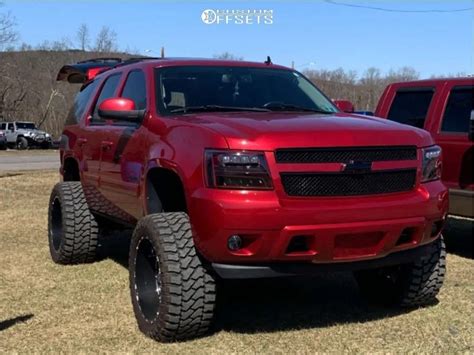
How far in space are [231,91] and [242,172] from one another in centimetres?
142

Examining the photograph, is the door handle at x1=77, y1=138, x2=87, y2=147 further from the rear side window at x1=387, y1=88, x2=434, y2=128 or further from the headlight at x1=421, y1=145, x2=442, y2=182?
the rear side window at x1=387, y1=88, x2=434, y2=128

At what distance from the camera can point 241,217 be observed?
3.59 meters

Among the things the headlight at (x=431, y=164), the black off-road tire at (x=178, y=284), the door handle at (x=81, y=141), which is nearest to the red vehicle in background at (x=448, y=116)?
the headlight at (x=431, y=164)

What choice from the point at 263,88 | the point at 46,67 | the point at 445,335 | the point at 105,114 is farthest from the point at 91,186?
Result: the point at 46,67

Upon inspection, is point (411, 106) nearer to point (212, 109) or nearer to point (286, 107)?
point (286, 107)

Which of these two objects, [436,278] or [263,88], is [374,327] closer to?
[436,278]

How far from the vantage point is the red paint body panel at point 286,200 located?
3.62m

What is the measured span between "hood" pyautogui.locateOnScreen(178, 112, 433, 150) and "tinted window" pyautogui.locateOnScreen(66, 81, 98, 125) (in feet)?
8.08

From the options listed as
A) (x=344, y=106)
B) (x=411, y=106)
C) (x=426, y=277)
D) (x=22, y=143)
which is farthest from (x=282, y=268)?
(x=22, y=143)

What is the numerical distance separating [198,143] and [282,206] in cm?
65

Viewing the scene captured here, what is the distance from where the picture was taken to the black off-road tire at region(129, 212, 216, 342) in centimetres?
390

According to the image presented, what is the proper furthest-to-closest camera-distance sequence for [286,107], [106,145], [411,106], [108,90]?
1. [411,106]
2. [108,90]
3. [106,145]
4. [286,107]

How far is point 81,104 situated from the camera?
679 cm

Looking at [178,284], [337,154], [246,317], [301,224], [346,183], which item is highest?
[337,154]
